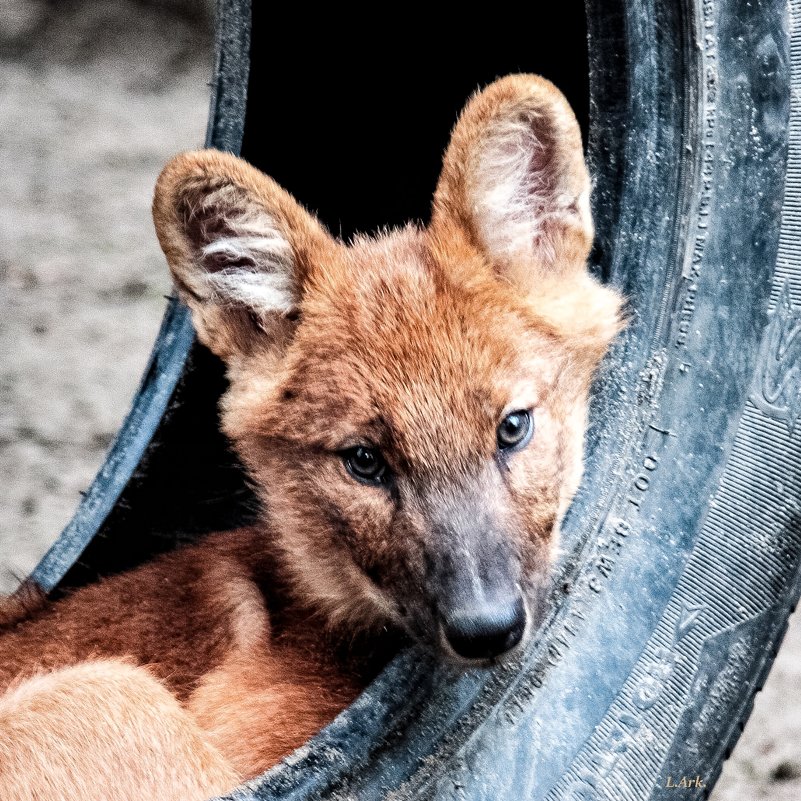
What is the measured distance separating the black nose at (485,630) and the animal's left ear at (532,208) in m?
0.92

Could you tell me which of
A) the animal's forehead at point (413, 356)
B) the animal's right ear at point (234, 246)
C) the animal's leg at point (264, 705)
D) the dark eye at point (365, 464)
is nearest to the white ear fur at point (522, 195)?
the animal's forehead at point (413, 356)

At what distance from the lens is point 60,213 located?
726 centimetres

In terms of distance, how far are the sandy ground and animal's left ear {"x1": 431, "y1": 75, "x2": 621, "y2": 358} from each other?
234cm

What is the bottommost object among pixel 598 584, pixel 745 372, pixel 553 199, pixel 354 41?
pixel 598 584

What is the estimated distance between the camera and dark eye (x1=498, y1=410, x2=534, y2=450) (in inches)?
117

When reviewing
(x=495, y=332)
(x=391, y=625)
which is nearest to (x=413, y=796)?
(x=391, y=625)

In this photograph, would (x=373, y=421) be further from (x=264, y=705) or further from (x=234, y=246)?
(x=264, y=705)

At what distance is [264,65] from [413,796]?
3233 mm

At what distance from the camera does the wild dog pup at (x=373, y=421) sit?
2879 millimetres

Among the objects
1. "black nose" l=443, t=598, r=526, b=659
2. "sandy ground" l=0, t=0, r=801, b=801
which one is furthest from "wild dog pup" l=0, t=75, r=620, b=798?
"sandy ground" l=0, t=0, r=801, b=801

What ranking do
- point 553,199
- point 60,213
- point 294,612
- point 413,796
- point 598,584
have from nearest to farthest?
point 413,796
point 598,584
point 553,199
point 294,612
point 60,213

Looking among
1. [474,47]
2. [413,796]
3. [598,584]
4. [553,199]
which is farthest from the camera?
[474,47]

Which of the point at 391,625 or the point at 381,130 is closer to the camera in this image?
the point at 391,625

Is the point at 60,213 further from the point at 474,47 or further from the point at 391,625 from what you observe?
the point at 391,625
